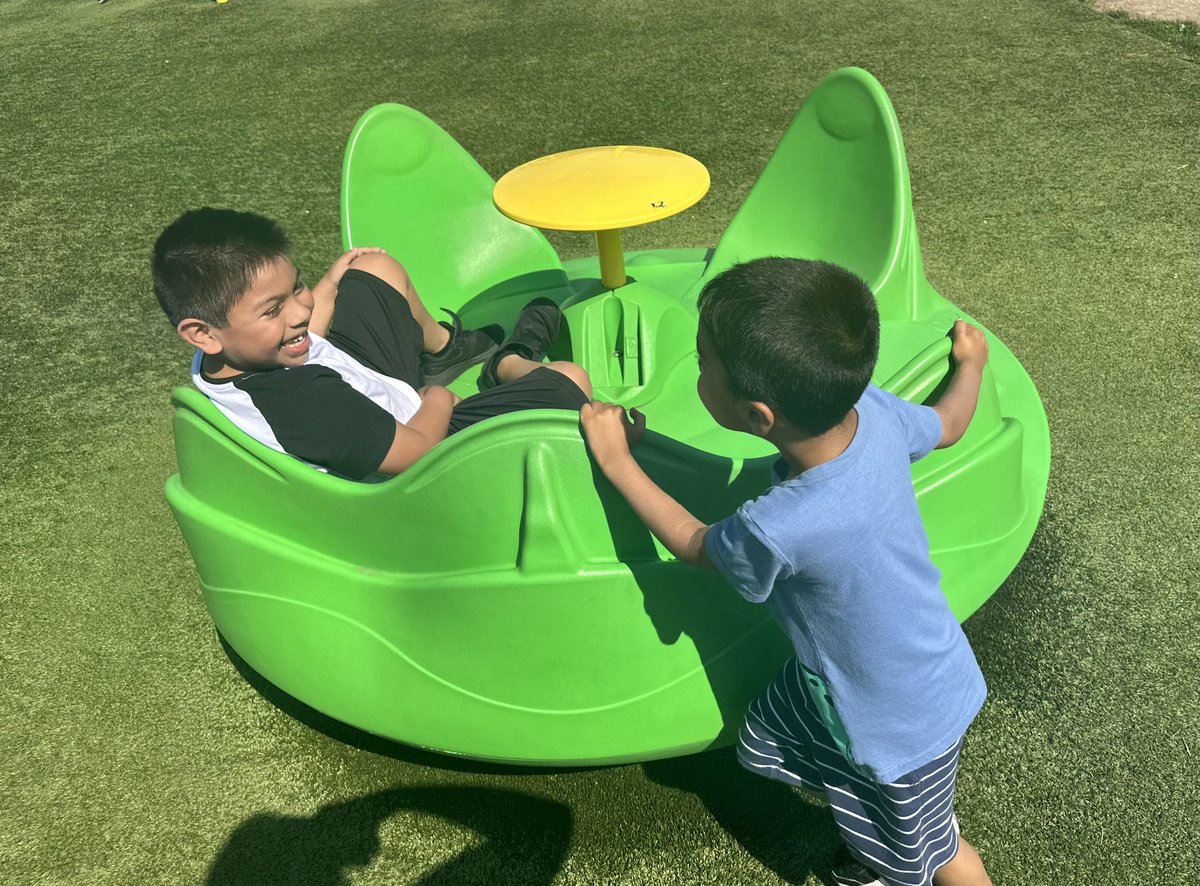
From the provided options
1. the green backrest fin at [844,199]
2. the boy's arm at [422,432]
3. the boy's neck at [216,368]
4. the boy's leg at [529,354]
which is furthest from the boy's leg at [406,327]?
the green backrest fin at [844,199]

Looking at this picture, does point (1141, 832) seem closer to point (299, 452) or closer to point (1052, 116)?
point (299, 452)

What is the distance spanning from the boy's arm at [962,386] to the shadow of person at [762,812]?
0.61 metres

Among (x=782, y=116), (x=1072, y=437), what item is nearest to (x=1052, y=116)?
(x=782, y=116)

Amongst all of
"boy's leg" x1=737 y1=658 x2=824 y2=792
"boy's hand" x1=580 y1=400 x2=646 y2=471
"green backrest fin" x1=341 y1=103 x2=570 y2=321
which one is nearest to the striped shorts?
"boy's leg" x1=737 y1=658 x2=824 y2=792

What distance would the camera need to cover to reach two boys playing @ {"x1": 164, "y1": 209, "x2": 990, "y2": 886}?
105 cm

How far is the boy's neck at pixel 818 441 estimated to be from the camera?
3.59 feet

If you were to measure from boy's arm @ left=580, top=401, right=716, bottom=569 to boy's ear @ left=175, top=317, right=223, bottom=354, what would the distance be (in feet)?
2.09

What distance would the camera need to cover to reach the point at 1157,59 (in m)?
3.98

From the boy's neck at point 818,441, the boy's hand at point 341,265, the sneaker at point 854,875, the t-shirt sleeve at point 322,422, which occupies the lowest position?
the sneaker at point 854,875

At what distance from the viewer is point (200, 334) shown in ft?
4.95

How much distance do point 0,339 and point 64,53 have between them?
317cm

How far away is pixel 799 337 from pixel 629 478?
1.01 ft

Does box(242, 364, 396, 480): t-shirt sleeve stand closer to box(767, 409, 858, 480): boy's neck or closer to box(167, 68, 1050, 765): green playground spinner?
box(167, 68, 1050, 765): green playground spinner

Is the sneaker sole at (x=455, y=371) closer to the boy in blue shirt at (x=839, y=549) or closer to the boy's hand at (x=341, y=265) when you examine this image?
the boy's hand at (x=341, y=265)
